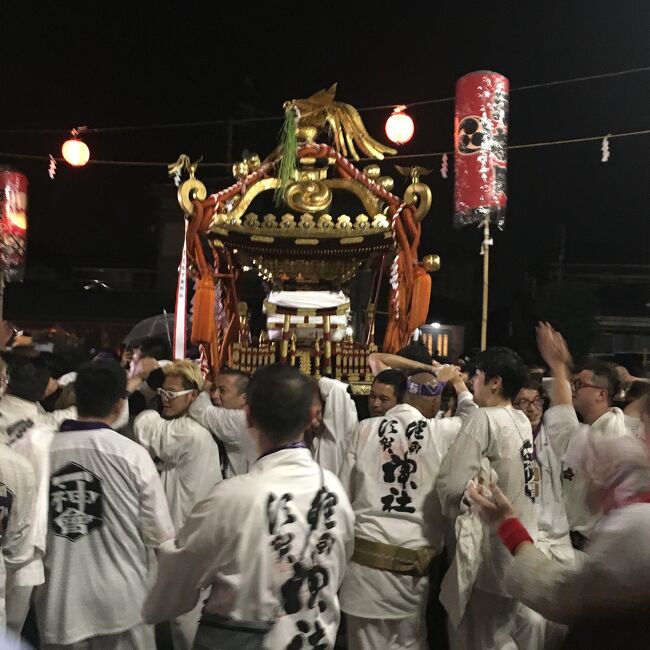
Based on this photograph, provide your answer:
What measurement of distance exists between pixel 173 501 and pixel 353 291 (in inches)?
521

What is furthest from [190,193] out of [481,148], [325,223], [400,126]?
[481,148]

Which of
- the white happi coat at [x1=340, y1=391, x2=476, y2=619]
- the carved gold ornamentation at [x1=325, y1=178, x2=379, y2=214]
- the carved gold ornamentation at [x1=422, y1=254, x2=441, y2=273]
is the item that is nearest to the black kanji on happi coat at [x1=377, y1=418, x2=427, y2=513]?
the white happi coat at [x1=340, y1=391, x2=476, y2=619]

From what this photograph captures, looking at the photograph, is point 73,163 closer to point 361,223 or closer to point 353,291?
point 361,223

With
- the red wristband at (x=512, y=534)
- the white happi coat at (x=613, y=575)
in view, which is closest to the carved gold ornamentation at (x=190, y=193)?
the red wristband at (x=512, y=534)

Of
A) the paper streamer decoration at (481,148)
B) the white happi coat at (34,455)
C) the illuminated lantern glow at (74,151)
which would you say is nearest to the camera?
the white happi coat at (34,455)

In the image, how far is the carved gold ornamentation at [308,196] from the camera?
954cm

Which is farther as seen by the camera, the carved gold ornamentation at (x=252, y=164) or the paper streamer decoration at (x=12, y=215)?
the paper streamer decoration at (x=12, y=215)

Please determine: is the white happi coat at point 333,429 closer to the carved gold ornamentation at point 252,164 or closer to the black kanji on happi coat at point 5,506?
the black kanji on happi coat at point 5,506

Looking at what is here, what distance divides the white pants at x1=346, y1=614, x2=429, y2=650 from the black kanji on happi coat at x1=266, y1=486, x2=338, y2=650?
157 cm

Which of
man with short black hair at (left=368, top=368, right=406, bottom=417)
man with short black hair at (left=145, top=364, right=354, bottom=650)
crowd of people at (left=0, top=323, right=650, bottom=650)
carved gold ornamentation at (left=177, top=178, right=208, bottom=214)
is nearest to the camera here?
crowd of people at (left=0, top=323, right=650, bottom=650)

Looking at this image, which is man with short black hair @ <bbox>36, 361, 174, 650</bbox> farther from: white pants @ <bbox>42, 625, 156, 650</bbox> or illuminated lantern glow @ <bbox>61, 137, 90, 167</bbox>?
illuminated lantern glow @ <bbox>61, 137, 90, 167</bbox>

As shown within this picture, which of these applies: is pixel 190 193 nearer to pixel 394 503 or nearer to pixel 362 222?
pixel 362 222

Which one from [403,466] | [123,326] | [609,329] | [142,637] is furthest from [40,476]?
[609,329]

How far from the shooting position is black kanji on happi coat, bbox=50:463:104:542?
9.05ft
